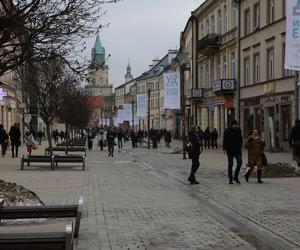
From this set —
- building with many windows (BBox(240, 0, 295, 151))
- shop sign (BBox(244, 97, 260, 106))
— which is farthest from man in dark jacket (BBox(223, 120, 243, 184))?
shop sign (BBox(244, 97, 260, 106))

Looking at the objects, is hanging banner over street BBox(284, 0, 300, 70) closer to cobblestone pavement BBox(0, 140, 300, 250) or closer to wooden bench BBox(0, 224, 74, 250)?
cobblestone pavement BBox(0, 140, 300, 250)

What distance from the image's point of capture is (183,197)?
14812 millimetres

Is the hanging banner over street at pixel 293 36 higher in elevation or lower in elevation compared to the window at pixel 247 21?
lower

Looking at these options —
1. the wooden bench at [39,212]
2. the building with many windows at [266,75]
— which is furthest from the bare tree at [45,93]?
the wooden bench at [39,212]

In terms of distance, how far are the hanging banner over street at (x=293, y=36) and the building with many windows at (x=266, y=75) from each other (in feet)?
A: 53.2

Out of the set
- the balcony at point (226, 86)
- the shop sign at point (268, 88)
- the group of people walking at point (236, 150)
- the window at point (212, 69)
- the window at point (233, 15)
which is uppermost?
the window at point (233, 15)

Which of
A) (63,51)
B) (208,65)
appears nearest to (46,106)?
(63,51)

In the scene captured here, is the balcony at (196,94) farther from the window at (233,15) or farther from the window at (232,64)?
the window at (233,15)

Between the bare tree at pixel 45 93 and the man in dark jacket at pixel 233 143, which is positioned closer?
the man in dark jacket at pixel 233 143

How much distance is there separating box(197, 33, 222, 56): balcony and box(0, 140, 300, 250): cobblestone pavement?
31.6 metres

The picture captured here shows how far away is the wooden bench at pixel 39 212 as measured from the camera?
875 cm

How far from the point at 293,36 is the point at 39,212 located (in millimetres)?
11398

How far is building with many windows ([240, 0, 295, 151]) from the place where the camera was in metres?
36.3

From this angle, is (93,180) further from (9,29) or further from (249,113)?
(249,113)
